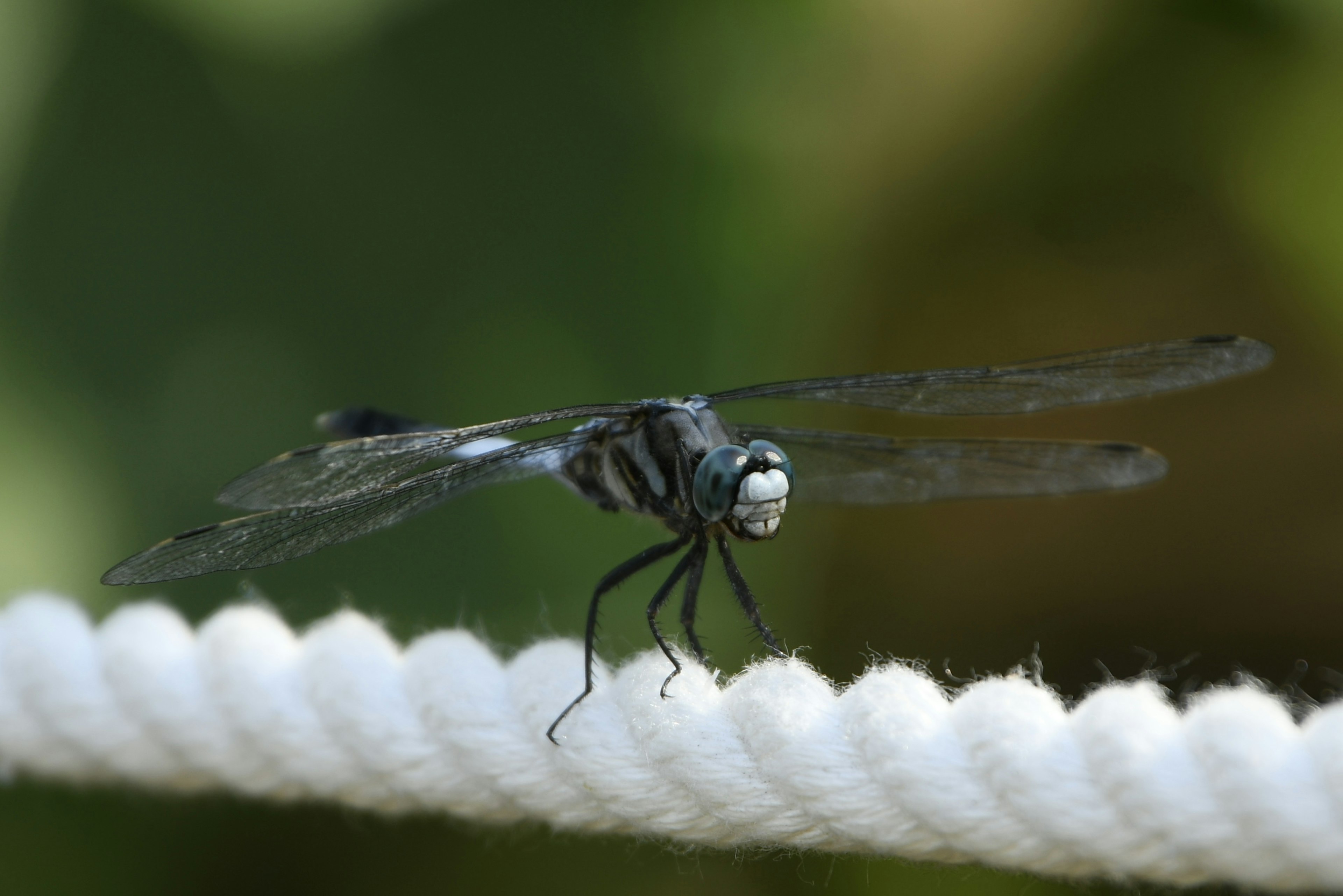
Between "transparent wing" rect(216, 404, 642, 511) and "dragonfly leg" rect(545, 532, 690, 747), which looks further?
"transparent wing" rect(216, 404, 642, 511)

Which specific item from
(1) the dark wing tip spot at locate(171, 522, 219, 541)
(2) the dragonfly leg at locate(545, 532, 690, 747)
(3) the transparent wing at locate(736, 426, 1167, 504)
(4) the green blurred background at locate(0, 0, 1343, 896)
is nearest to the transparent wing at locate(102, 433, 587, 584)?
(1) the dark wing tip spot at locate(171, 522, 219, 541)

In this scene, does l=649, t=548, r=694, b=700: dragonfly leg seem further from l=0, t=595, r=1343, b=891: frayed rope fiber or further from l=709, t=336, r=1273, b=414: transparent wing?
l=709, t=336, r=1273, b=414: transparent wing

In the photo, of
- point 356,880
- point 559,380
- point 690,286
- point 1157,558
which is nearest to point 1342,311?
point 1157,558

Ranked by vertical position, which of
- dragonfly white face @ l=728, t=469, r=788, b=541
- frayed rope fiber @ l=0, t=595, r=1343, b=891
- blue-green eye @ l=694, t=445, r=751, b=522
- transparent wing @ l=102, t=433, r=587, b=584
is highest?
transparent wing @ l=102, t=433, r=587, b=584

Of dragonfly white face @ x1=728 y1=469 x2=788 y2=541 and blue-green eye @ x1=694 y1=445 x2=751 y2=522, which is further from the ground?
blue-green eye @ x1=694 y1=445 x2=751 y2=522

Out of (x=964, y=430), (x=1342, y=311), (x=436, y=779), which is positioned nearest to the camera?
(x=436, y=779)

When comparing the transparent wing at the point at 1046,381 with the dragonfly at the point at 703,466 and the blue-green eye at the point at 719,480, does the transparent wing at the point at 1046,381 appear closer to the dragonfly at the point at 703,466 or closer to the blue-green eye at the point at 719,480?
the dragonfly at the point at 703,466

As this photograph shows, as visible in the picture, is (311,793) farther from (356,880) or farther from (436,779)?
(356,880)
